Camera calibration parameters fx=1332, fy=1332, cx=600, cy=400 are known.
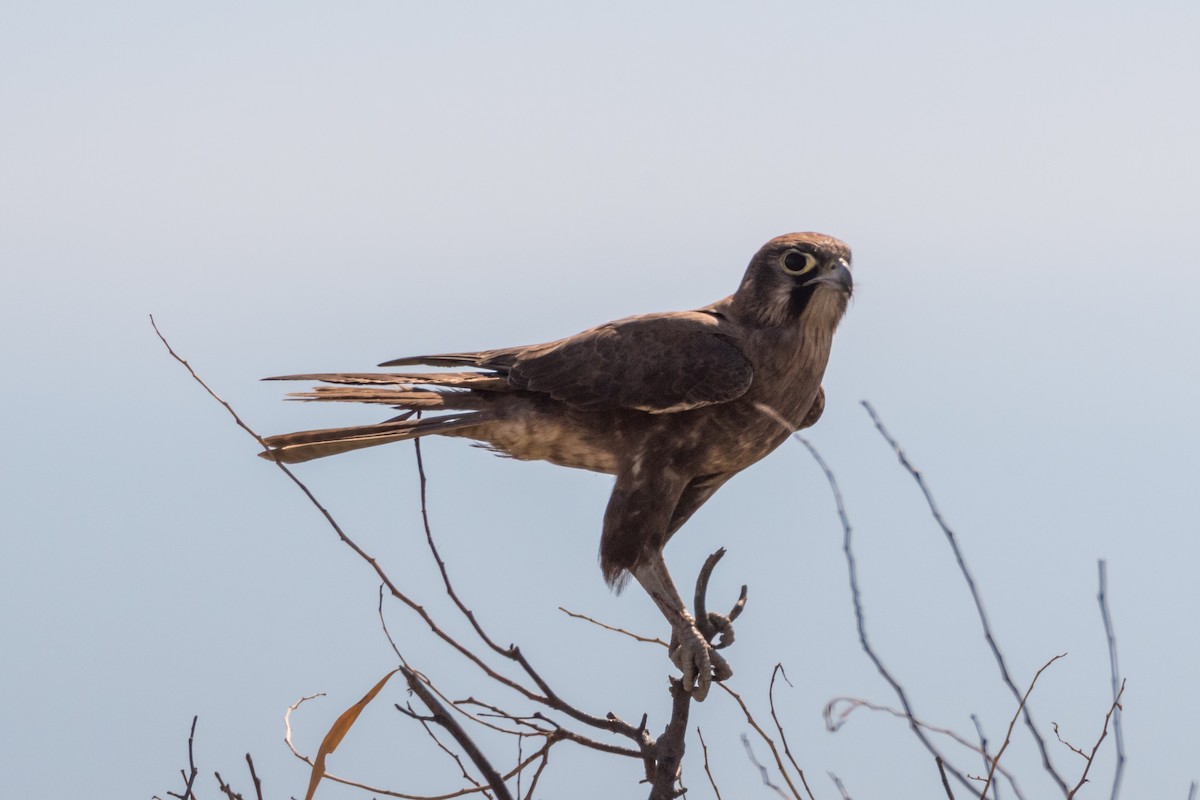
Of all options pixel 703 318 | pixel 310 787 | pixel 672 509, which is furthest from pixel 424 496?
pixel 703 318

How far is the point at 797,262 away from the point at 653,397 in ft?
2.32

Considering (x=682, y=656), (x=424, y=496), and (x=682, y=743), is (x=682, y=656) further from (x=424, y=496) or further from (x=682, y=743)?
(x=424, y=496)

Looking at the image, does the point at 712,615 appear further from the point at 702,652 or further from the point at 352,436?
the point at 352,436

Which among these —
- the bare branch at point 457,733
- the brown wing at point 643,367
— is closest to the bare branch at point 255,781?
the bare branch at point 457,733

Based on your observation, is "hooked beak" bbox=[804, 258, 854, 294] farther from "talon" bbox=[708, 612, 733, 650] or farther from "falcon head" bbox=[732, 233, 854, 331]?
"talon" bbox=[708, 612, 733, 650]

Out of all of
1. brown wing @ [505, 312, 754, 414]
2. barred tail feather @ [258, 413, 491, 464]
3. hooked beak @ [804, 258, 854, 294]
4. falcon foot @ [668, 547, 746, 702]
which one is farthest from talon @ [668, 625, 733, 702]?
hooked beak @ [804, 258, 854, 294]

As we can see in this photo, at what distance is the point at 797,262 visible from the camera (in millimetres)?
4570

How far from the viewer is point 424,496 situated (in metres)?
3.61

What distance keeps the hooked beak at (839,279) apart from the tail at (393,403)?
3.77 feet

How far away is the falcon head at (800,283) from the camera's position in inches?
178

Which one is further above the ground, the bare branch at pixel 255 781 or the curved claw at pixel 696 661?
the curved claw at pixel 696 661

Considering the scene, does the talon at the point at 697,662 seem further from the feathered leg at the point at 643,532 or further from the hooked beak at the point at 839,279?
the hooked beak at the point at 839,279

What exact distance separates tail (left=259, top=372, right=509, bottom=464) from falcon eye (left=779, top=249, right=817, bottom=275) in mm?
1061

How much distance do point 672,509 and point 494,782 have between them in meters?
A: 1.62
